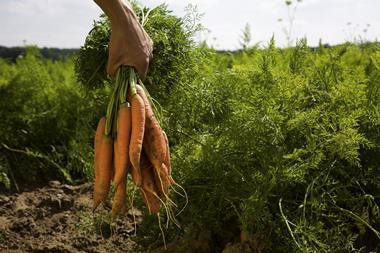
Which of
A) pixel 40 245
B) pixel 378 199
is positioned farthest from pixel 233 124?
pixel 40 245

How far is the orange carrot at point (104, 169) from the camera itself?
2.40 meters

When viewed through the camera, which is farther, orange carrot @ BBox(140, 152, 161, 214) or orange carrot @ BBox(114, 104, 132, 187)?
orange carrot @ BBox(140, 152, 161, 214)

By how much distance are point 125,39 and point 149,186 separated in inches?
23.3

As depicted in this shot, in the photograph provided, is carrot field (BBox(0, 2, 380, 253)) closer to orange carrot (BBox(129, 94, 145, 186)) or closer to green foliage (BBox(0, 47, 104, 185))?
orange carrot (BBox(129, 94, 145, 186))

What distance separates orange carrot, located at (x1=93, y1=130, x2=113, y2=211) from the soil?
408 millimetres

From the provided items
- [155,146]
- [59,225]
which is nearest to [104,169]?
[155,146]

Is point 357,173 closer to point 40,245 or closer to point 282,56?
point 282,56

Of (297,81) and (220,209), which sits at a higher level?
(297,81)

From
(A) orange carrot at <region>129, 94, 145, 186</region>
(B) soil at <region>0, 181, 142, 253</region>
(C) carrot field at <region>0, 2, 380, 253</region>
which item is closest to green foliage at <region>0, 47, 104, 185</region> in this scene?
(B) soil at <region>0, 181, 142, 253</region>

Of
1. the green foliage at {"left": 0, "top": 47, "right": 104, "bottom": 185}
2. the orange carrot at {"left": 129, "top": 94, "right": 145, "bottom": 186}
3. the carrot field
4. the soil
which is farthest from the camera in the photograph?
the green foliage at {"left": 0, "top": 47, "right": 104, "bottom": 185}

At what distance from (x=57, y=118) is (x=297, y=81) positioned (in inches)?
119

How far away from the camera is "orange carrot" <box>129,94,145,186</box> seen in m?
2.30

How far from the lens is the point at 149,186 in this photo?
2.44 metres

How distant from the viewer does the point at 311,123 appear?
261 cm
